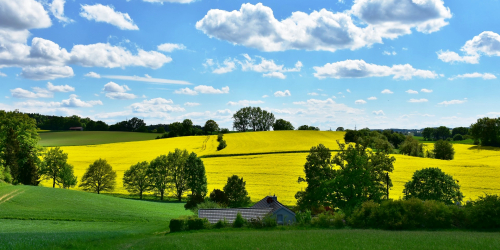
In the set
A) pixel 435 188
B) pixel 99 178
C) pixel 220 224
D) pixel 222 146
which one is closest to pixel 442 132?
pixel 222 146

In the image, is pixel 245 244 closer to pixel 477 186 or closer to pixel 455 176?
pixel 477 186

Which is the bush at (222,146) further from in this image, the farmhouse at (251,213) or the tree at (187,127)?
the farmhouse at (251,213)

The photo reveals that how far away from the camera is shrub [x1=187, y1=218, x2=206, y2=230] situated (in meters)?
26.6

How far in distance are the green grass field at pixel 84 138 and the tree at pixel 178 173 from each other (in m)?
54.6

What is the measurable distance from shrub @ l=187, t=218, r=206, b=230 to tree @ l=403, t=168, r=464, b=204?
67.2ft

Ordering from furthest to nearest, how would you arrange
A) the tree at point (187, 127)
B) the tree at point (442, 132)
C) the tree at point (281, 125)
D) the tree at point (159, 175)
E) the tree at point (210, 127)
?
the tree at point (442, 132)
the tree at point (281, 125)
the tree at point (210, 127)
the tree at point (187, 127)
the tree at point (159, 175)

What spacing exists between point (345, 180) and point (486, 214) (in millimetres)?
12109

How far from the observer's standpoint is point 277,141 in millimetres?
95875

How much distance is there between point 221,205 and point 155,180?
2009cm

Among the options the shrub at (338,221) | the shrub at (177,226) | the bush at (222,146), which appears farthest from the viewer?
the bush at (222,146)

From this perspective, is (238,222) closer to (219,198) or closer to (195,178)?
(219,198)

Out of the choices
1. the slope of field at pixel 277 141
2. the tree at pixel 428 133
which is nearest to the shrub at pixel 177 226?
the slope of field at pixel 277 141

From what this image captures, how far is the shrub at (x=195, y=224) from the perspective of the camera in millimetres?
26562

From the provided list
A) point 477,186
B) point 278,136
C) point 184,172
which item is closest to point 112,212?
point 184,172
